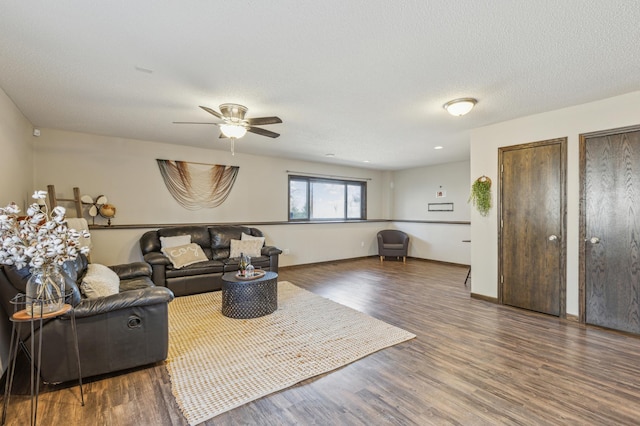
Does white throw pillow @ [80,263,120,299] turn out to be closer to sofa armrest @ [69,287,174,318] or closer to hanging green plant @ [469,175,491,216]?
sofa armrest @ [69,287,174,318]

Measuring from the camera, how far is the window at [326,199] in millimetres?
6801

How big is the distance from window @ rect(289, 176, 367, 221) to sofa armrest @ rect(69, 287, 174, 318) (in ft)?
14.3

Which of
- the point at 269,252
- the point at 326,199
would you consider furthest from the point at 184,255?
the point at 326,199

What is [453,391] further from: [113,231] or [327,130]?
[113,231]

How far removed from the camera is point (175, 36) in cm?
200

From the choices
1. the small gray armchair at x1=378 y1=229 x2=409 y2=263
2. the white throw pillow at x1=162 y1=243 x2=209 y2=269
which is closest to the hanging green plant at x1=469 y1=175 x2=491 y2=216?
the small gray armchair at x1=378 y1=229 x2=409 y2=263

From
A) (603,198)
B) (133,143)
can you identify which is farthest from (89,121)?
(603,198)

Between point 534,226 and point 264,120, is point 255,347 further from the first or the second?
point 534,226

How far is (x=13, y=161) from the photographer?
319 cm

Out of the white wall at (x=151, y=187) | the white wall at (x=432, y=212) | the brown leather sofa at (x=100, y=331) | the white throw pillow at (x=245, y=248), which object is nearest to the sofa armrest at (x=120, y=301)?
the brown leather sofa at (x=100, y=331)

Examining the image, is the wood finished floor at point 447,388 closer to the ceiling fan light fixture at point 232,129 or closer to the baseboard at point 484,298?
the baseboard at point 484,298

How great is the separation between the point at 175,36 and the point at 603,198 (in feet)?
14.0

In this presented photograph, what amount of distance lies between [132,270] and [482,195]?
4667mm

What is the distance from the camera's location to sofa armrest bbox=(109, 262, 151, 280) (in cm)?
362
